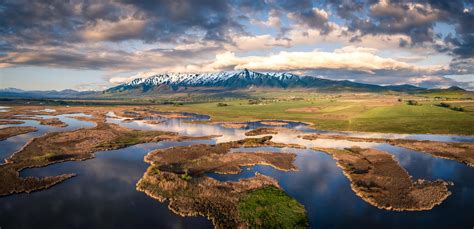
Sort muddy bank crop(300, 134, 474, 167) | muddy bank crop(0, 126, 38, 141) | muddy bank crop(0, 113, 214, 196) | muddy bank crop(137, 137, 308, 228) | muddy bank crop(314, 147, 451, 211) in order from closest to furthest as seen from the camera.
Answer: muddy bank crop(137, 137, 308, 228), muddy bank crop(314, 147, 451, 211), muddy bank crop(0, 113, 214, 196), muddy bank crop(300, 134, 474, 167), muddy bank crop(0, 126, 38, 141)

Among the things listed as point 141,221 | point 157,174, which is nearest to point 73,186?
point 157,174

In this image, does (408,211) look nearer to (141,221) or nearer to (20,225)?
(141,221)

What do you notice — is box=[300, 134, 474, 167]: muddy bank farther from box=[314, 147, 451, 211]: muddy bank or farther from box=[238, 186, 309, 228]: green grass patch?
box=[238, 186, 309, 228]: green grass patch

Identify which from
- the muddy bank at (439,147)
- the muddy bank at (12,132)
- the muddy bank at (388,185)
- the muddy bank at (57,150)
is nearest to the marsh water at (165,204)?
the muddy bank at (388,185)

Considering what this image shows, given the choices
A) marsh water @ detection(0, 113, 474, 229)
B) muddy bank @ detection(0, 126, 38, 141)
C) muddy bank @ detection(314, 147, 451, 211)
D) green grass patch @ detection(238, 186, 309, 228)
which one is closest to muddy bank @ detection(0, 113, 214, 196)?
marsh water @ detection(0, 113, 474, 229)

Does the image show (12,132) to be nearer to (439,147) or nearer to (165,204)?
(165,204)

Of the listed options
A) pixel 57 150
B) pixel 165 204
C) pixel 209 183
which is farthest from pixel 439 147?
pixel 57 150

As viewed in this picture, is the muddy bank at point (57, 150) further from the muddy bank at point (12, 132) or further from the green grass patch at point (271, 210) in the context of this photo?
the green grass patch at point (271, 210)
